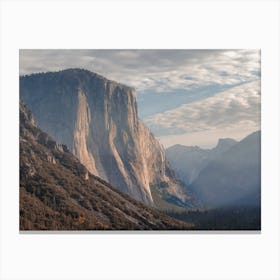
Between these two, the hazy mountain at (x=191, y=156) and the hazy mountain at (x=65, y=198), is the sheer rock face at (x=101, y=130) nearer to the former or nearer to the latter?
the hazy mountain at (x=191, y=156)

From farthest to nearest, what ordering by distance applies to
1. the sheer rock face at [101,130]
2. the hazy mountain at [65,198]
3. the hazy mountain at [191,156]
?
the sheer rock face at [101,130], the hazy mountain at [191,156], the hazy mountain at [65,198]

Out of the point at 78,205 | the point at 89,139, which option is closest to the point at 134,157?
the point at 89,139

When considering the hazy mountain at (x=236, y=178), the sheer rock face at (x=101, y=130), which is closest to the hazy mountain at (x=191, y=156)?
the hazy mountain at (x=236, y=178)

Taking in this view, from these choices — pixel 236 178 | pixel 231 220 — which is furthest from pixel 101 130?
pixel 231 220

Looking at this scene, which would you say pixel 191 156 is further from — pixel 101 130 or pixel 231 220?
pixel 101 130
